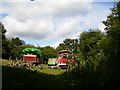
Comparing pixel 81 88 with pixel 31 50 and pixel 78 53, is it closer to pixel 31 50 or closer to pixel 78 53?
pixel 78 53

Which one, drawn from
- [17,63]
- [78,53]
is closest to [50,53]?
[17,63]

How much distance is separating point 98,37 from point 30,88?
1451 inches

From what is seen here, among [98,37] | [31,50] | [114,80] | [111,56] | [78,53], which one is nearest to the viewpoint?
[114,80]

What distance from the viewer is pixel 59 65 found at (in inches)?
848

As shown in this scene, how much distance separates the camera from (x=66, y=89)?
4.54 metres

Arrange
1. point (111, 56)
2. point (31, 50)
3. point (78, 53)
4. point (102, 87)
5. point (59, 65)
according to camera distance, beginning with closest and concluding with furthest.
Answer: point (102, 87) < point (111, 56) < point (78, 53) < point (59, 65) < point (31, 50)

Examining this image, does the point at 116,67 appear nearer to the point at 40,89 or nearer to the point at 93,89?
the point at 93,89

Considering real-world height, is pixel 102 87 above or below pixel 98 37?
below

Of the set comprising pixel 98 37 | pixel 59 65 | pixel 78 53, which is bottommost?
pixel 59 65

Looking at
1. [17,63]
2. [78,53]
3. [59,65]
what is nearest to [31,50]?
[59,65]

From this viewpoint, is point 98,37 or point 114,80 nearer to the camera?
point 114,80

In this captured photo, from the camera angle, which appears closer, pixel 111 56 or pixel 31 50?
pixel 111 56

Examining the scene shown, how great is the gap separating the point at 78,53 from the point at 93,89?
19.6ft

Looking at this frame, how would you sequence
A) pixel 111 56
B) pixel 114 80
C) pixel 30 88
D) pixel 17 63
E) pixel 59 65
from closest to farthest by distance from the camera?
pixel 30 88
pixel 114 80
pixel 111 56
pixel 17 63
pixel 59 65
